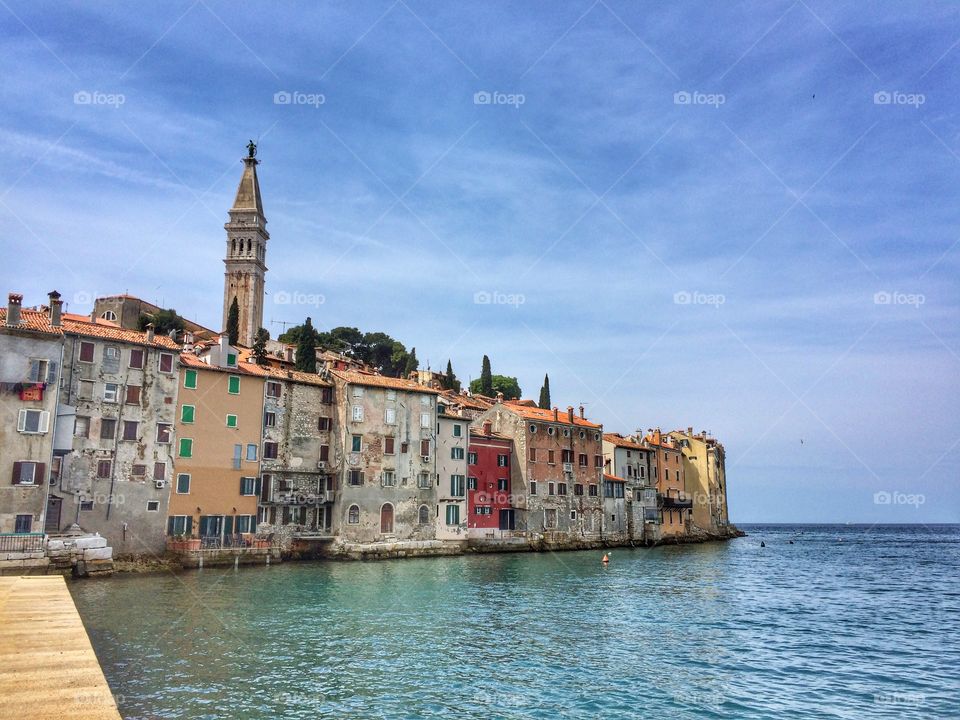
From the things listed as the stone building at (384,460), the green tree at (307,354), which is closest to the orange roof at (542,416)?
the stone building at (384,460)

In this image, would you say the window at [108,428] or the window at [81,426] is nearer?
the window at [81,426]

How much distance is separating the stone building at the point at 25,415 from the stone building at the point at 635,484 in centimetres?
5337

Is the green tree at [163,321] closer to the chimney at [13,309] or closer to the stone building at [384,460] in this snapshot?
the stone building at [384,460]

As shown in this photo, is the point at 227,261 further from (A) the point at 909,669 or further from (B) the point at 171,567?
(A) the point at 909,669

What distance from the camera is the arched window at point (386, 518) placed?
168 ft

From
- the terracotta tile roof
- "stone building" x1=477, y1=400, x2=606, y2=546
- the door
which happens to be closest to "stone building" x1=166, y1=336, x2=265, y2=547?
the door

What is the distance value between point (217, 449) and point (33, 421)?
450 inches

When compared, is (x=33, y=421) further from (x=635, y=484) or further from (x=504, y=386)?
(x=504, y=386)

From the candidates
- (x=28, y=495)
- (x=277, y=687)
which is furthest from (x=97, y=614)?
(x=28, y=495)

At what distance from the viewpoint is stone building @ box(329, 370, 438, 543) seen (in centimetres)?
5034

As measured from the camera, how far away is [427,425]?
55.7 m

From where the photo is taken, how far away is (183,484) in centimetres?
4309

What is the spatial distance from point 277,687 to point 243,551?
94.2ft

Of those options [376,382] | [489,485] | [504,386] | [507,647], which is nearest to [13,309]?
[376,382]
